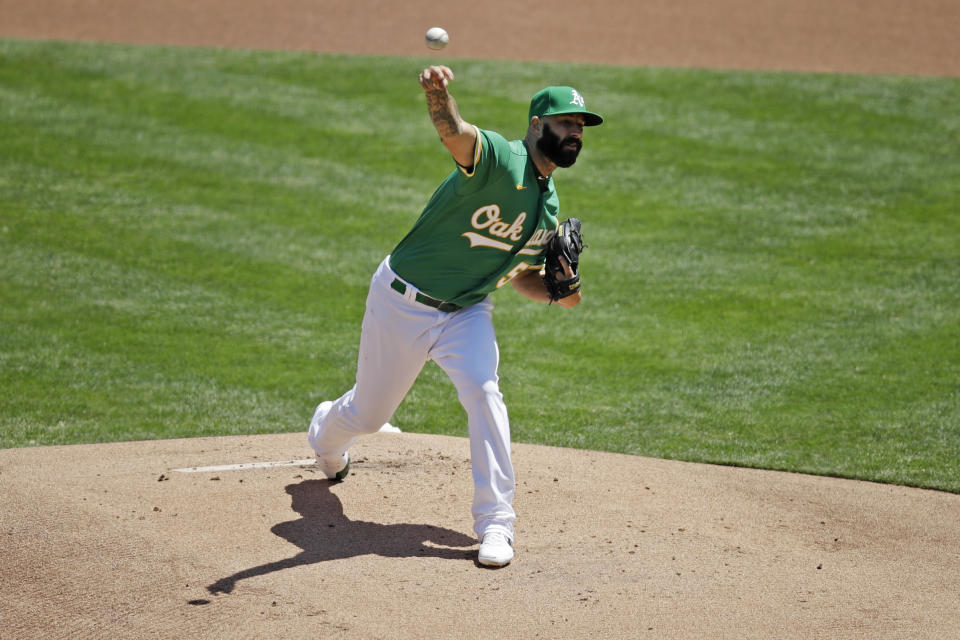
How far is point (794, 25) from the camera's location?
16562 millimetres

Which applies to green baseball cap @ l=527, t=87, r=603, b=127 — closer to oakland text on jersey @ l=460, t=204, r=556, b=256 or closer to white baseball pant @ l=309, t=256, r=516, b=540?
oakland text on jersey @ l=460, t=204, r=556, b=256

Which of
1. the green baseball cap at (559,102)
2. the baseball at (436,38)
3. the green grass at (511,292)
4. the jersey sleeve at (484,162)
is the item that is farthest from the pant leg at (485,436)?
the green grass at (511,292)

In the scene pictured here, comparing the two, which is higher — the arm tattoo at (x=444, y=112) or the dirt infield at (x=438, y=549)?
the arm tattoo at (x=444, y=112)

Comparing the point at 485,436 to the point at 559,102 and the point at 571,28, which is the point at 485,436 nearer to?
the point at 559,102

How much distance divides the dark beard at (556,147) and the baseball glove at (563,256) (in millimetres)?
334

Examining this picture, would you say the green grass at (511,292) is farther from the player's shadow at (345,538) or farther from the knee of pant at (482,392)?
the knee of pant at (482,392)

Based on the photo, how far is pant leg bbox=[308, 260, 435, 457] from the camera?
4.97m

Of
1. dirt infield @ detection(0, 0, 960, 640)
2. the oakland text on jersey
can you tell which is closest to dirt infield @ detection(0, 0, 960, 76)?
dirt infield @ detection(0, 0, 960, 640)

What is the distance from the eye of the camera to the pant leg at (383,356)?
196 inches

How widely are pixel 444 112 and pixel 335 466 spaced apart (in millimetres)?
2054

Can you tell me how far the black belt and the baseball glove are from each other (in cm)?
50

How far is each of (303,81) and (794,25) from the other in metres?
7.71

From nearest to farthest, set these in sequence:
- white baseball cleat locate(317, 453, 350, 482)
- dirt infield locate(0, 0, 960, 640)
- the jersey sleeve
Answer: dirt infield locate(0, 0, 960, 640)
the jersey sleeve
white baseball cleat locate(317, 453, 350, 482)

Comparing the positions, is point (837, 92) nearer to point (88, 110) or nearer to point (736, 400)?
point (736, 400)
